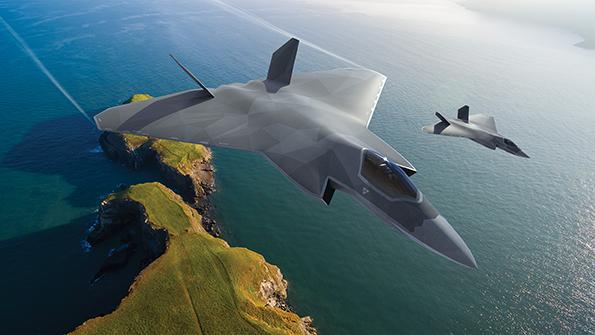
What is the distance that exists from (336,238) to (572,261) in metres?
39.6

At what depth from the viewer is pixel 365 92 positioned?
126 ft

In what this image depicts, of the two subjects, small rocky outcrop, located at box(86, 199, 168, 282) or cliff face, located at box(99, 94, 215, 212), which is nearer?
small rocky outcrop, located at box(86, 199, 168, 282)

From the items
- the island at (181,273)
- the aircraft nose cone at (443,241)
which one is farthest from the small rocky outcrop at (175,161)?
the aircraft nose cone at (443,241)

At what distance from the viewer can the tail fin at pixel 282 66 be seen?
36.3 meters

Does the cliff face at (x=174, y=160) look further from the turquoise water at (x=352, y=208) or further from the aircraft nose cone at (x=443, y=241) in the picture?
the aircraft nose cone at (x=443, y=241)

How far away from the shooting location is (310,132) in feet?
84.7

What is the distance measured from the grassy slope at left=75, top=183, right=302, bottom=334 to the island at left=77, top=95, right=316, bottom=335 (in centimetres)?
9

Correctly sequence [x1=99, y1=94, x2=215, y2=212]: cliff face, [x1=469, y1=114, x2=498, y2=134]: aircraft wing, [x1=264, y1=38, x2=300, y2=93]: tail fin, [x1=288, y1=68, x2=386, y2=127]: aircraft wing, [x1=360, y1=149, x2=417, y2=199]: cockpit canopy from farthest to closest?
[x1=99, y1=94, x2=215, y2=212]: cliff face
[x1=469, y1=114, x2=498, y2=134]: aircraft wing
[x1=264, y1=38, x2=300, y2=93]: tail fin
[x1=288, y1=68, x2=386, y2=127]: aircraft wing
[x1=360, y1=149, x2=417, y2=199]: cockpit canopy

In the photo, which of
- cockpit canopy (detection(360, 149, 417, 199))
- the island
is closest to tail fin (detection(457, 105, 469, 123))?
cockpit canopy (detection(360, 149, 417, 199))

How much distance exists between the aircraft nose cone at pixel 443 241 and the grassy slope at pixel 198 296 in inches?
718

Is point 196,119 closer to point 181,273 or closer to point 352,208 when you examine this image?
point 181,273

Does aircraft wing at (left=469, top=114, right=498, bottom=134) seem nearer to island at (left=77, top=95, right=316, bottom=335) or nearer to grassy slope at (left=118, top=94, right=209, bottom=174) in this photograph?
island at (left=77, top=95, right=316, bottom=335)

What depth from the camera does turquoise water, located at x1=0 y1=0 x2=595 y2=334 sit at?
3884 centimetres

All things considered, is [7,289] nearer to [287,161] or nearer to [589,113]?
[287,161]
